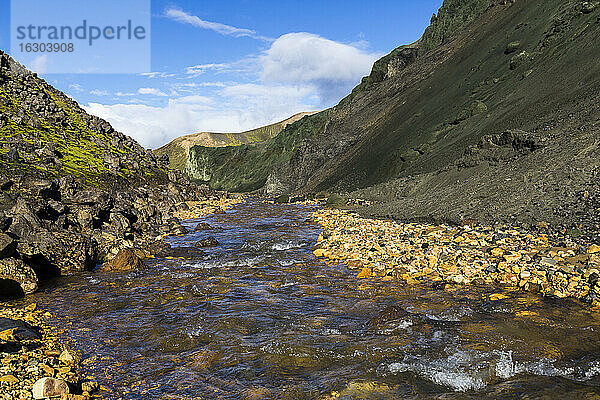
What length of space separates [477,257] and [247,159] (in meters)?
156

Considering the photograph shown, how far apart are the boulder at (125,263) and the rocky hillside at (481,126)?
57.0ft

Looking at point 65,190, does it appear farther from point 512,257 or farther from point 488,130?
point 488,130

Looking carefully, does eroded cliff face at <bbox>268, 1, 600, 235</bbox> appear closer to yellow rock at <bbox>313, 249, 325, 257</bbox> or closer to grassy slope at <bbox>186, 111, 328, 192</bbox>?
yellow rock at <bbox>313, 249, 325, 257</bbox>

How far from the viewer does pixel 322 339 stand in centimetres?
970

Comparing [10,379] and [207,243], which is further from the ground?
[207,243]

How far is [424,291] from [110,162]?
58.0m

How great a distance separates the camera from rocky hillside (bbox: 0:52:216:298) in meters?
16.3

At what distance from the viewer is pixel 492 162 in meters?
28.8

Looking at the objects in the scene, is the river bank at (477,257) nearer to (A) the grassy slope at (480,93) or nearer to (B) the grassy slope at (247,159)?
(A) the grassy slope at (480,93)

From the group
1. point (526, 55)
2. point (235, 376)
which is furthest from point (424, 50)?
point (235, 376)

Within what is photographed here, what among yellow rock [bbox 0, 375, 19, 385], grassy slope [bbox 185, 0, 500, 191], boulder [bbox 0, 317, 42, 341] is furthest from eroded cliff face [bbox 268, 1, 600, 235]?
boulder [bbox 0, 317, 42, 341]

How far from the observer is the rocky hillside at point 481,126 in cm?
2172

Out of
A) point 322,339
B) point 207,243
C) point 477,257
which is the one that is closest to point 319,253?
point 477,257

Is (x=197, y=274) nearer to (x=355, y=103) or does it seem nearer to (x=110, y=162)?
(x=110, y=162)
